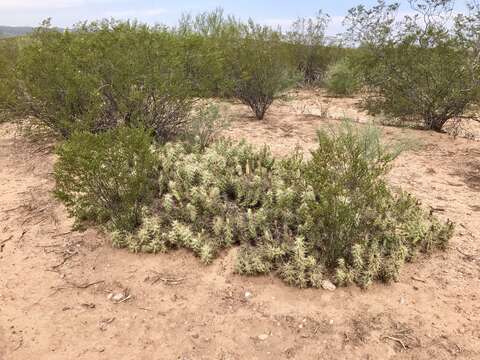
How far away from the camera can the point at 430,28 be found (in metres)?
6.94

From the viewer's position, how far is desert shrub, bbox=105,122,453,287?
2.98 m

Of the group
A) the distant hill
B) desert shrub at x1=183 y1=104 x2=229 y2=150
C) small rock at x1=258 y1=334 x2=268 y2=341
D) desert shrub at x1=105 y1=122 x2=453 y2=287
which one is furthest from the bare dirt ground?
the distant hill

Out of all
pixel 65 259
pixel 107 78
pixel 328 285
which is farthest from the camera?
pixel 107 78

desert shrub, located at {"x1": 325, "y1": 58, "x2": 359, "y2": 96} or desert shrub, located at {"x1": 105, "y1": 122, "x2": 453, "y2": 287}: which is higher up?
desert shrub, located at {"x1": 325, "y1": 58, "x2": 359, "y2": 96}

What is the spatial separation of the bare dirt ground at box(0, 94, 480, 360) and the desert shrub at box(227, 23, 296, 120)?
15.2 feet

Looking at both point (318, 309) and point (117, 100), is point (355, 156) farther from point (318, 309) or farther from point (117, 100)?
point (117, 100)

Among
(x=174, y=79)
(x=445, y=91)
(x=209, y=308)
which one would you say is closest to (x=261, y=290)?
(x=209, y=308)

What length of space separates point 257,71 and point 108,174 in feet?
16.1

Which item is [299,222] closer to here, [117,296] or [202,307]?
[202,307]

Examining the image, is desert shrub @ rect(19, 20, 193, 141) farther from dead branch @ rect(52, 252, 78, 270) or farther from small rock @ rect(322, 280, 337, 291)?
small rock @ rect(322, 280, 337, 291)

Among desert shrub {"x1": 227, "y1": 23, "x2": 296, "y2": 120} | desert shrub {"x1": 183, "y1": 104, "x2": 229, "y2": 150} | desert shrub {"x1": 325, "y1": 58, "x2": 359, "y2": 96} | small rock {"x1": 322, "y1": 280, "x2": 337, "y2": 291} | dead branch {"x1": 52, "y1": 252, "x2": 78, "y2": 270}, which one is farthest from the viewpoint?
desert shrub {"x1": 325, "y1": 58, "x2": 359, "y2": 96}

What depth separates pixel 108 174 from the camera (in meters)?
3.40

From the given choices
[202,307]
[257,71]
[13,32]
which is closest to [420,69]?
[257,71]

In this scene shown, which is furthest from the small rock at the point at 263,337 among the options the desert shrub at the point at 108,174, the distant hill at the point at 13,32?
the distant hill at the point at 13,32
